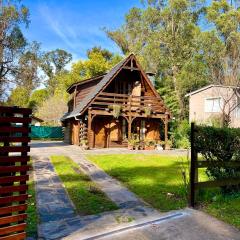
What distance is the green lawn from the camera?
7.31m

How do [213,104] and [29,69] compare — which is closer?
[29,69]

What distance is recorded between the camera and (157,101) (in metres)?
27.1

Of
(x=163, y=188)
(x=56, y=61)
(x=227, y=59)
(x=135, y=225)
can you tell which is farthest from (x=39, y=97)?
(x=135, y=225)

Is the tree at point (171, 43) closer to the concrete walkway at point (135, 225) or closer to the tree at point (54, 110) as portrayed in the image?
the tree at point (54, 110)

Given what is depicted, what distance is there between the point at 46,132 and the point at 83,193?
37007 mm

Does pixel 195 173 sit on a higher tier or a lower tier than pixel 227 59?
lower

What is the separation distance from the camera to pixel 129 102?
83.3ft

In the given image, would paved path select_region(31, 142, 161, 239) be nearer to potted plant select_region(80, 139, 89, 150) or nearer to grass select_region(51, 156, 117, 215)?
grass select_region(51, 156, 117, 215)

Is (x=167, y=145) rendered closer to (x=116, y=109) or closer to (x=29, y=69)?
(x=116, y=109)

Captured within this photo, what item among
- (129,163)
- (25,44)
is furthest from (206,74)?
(129,163)

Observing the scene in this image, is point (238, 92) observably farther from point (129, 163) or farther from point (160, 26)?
point (129, 163)

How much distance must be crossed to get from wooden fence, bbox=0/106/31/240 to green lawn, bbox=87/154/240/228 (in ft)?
12.2

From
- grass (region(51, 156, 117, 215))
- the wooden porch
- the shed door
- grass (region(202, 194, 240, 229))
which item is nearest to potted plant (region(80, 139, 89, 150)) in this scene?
the wooden porch

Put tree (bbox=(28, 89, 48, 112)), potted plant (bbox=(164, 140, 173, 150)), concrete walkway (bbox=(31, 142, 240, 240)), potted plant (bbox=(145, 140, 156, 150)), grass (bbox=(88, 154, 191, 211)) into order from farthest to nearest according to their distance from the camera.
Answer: tree (bbox=(28, 89, 48, 112)), potted plant (bbox=(164, 140, 173, 150)), potted plant (bbox=(145, 140, 156, 150)), grass (bbox=(88, 154, 191, 211)), concrete walkway (bbox=(31, 142, 240, 240))
